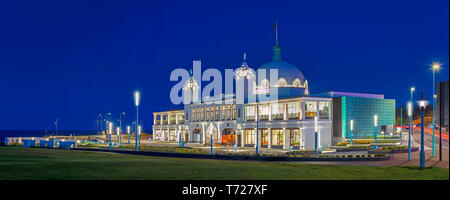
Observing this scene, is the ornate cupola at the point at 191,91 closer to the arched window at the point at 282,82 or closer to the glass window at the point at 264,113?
the glass window at the point at 264,113

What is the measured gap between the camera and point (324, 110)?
221ft

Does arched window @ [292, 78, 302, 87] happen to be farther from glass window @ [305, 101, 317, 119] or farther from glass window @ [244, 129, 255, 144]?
glass window @ [244, 129, 255, 144]

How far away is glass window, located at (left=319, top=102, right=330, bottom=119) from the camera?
217 feet

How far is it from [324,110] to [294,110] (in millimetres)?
5154

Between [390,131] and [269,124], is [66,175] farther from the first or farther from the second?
[390,131]

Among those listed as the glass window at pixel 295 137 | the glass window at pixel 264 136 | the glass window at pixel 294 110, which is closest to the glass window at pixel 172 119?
the glass window at pixel 264 136

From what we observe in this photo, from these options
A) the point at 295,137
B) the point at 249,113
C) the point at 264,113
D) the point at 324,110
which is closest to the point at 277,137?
the point at 295,137

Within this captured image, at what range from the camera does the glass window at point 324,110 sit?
Answer: 6619 centimetres

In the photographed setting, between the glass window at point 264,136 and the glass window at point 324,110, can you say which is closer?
the glass window at point 324,110

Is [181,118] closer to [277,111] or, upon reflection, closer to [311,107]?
[277,111]

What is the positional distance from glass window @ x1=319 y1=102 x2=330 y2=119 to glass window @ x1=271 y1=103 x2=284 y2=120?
6.92 m

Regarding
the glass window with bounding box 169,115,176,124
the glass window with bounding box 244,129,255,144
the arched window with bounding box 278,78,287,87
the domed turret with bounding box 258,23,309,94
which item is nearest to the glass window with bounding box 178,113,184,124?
the glass window with bounding box 169,115,176,124

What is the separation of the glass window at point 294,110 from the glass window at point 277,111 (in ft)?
6.26
